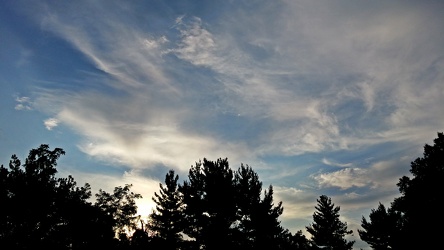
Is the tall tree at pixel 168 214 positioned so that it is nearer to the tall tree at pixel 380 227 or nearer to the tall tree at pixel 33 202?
the tall tree at pixel 33 202

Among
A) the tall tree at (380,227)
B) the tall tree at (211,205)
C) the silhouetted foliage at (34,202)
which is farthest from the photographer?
the tall tree at (380,227)

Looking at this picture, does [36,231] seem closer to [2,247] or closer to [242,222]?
[2,247]

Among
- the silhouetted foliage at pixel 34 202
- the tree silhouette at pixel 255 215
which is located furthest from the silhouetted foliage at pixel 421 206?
the silhouetted foliage at pixel 34 202

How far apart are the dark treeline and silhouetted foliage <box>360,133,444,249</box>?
0.10 m

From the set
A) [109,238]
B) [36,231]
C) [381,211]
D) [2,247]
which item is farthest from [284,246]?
[36,231]

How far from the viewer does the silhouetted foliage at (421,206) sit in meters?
28.2

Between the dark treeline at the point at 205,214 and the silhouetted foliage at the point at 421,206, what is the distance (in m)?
0.10

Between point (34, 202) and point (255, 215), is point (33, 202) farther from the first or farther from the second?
point (255, 215)

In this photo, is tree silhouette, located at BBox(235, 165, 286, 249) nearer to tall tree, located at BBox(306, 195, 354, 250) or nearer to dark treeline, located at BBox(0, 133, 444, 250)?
dark treeline, located at BBox(0, 133, 444, 250)

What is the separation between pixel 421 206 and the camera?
3191 centimetres

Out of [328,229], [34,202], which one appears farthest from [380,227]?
[34,202]

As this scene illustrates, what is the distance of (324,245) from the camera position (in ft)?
149

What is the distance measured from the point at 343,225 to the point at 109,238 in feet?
141

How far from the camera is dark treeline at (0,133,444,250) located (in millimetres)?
26625
